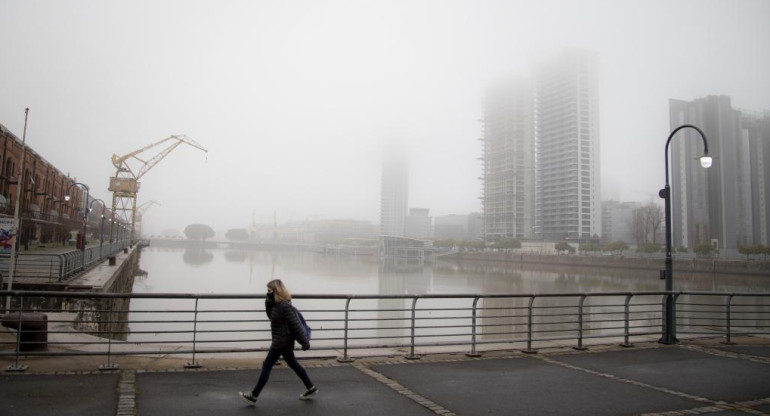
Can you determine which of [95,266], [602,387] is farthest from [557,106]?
[602,387]

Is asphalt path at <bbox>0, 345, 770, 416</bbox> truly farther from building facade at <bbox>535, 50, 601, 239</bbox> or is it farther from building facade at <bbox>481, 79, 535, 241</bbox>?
building facade at <bbox>481, 79, 535, 241</bbox>

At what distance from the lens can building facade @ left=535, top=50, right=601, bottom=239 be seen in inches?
5920

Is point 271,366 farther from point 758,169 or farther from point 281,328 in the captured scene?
point 758,169

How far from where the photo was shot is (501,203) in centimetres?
17738

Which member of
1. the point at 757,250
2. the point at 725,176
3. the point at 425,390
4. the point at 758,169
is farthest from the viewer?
the point at 758,169

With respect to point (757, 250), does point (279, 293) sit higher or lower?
lower

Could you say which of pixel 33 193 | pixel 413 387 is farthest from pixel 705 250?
pixel 33 193

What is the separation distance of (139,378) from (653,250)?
98.3m

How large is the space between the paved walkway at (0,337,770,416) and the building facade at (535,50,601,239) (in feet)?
481

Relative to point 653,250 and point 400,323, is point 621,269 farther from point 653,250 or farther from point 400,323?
point 400,323

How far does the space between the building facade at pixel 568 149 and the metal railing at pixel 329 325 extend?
112768 millimetres

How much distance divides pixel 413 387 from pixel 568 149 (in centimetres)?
15981

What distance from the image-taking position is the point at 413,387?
25.5 feet

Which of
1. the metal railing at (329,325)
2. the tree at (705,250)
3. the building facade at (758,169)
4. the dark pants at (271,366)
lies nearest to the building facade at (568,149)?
the building facade at (758,169)
